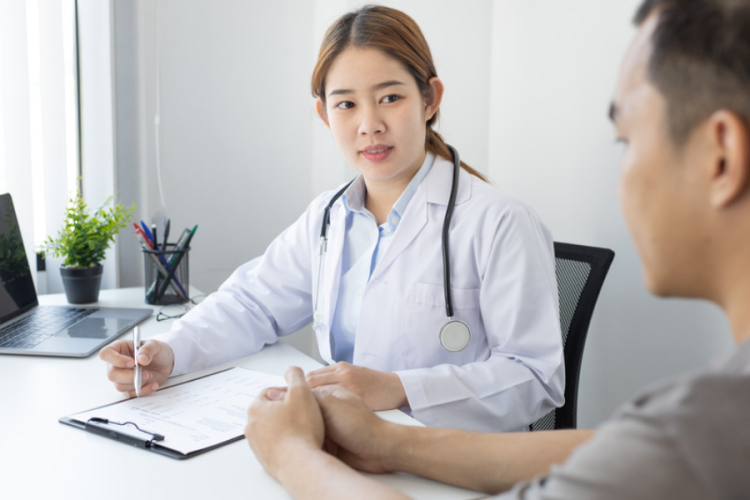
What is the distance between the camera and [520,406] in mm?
1125

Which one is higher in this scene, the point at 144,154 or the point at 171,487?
the point at 144,154

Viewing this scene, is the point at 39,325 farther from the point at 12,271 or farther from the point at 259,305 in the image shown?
the point at 259,305

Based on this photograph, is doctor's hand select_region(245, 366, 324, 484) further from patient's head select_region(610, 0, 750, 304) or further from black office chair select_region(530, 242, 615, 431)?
black office chair select_region(530, 242, 615, 431)

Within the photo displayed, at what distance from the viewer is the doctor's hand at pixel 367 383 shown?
3.29 feet

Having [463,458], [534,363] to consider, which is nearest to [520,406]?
[534,363]

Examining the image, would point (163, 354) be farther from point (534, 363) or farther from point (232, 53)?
point (232, 53)

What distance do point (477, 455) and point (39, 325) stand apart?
3.60 ft

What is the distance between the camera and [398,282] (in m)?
1.27

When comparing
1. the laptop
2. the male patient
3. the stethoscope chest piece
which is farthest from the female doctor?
the male patient

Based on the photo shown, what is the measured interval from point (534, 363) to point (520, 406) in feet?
0.26

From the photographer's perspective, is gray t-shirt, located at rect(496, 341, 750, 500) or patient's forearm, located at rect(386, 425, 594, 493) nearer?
gray t-shirt, located at rect(496, 341, 750, 500)

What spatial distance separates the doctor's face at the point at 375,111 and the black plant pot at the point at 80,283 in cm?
81

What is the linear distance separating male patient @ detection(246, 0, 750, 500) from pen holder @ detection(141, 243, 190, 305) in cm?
135

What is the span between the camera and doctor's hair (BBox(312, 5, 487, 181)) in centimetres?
130
